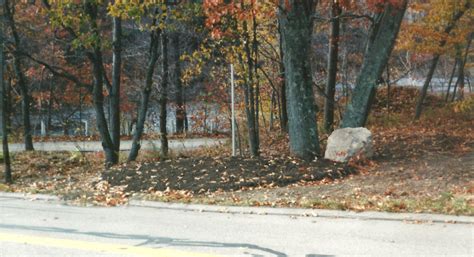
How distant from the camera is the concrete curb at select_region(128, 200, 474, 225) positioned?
668 centimetres

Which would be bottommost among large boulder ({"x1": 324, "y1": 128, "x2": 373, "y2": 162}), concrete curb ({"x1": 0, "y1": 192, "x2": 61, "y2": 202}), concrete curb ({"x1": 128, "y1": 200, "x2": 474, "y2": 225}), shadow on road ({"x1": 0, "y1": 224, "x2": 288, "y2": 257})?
shadow on road ({"x1": 0, "y1": 224, "x2": 288, "y2": 257})

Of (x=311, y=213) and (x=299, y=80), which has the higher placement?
(x=299, y=80)

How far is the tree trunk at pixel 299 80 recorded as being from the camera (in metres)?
11.5

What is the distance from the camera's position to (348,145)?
36.8 ft

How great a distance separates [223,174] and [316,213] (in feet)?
10.2

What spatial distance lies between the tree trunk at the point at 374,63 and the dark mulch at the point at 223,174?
2136 millimetres

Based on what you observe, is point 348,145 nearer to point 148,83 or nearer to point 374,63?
point 374,63

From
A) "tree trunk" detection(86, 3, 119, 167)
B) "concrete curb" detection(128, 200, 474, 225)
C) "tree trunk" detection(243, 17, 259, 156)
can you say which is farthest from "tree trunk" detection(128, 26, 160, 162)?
"concrete curb" detection(128, 200, 474, 225)

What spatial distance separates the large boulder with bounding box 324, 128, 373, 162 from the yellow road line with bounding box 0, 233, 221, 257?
6.06 meters

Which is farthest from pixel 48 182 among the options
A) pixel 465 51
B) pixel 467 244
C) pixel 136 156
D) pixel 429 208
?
pixel 465 51

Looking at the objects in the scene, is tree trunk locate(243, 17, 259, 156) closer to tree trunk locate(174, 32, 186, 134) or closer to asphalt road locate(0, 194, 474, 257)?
tree trunk locate(174, 32, 186, 134)

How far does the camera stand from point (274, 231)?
654cm

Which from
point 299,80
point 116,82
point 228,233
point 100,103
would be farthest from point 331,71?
point 228,233

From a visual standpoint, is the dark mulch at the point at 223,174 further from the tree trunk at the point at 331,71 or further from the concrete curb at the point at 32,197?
the tree trunk at the point at 331,71
